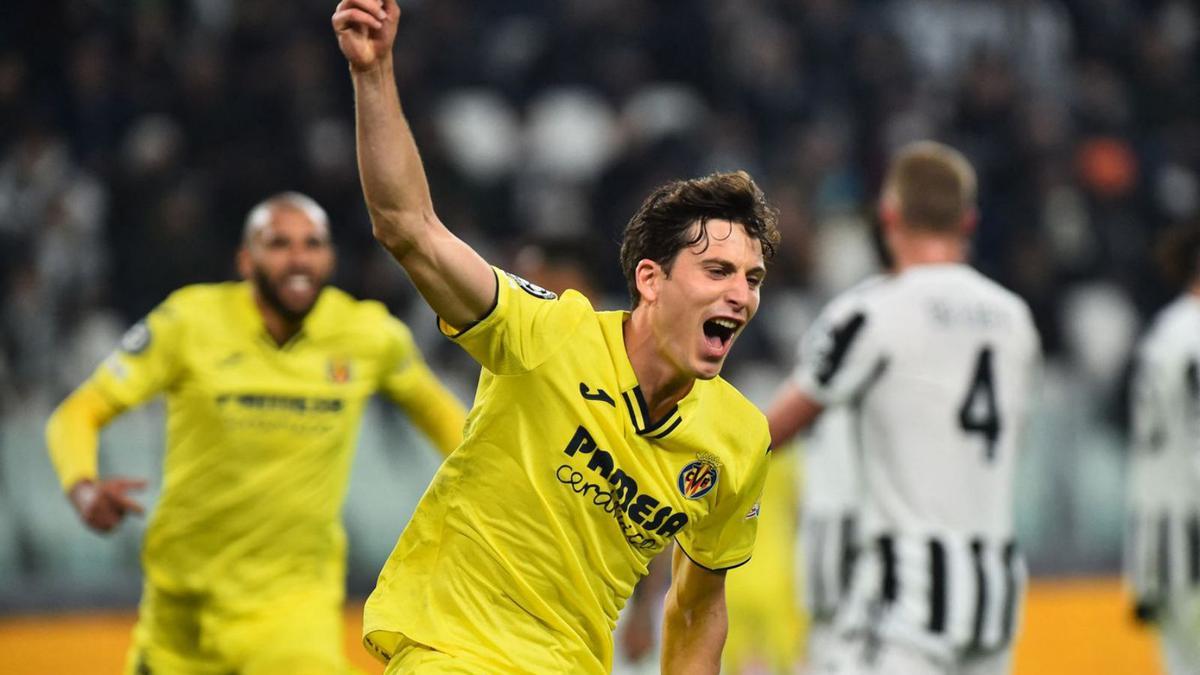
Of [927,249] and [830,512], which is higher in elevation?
[927,249]

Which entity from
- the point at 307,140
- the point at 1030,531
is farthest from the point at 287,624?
the point at 1030,531

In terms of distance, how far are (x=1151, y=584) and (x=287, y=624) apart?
4.07 meters

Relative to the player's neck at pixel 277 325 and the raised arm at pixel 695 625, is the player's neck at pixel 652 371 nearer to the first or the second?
the raised arm at pixel 695 625

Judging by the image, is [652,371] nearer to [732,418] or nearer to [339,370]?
[732,418]

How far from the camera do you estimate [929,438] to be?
225 inches

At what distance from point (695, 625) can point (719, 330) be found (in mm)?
835

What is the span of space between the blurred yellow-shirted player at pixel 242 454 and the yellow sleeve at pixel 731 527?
82.7 inches

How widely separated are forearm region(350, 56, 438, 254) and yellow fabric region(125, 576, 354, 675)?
2795 millimetres

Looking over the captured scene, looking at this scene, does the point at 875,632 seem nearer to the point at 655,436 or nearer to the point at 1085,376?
the point at 655,436

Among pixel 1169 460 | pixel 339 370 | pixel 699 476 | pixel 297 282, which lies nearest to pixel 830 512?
pixel 1169 460

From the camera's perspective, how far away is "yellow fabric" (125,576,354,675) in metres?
5.85

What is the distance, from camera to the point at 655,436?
155 inches

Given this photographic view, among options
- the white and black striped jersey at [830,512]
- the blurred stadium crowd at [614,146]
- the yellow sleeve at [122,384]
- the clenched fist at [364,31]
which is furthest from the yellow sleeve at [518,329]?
the blurred stadium crowd at [614,146]

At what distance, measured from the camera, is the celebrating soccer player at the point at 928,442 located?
18.8 ft
